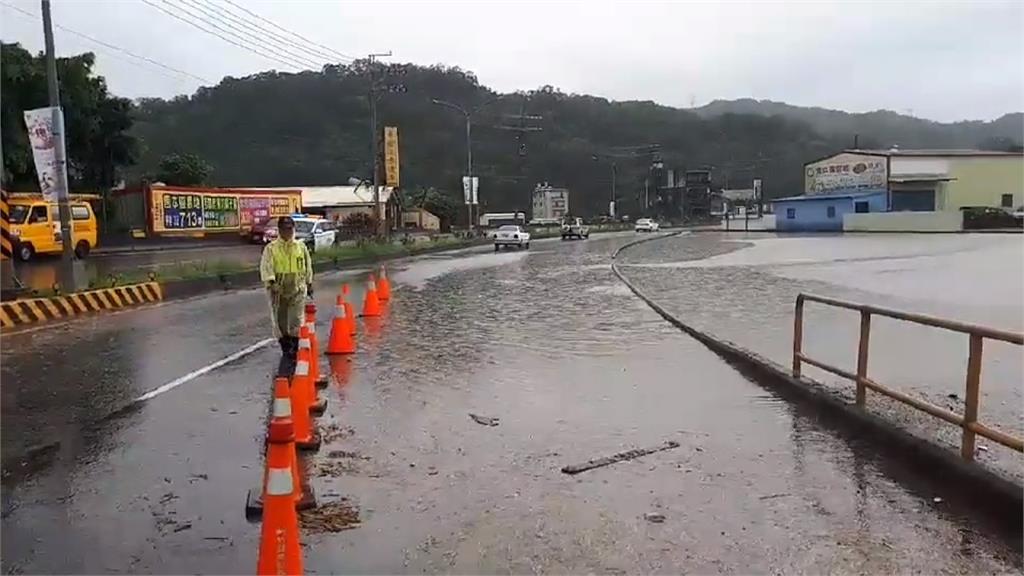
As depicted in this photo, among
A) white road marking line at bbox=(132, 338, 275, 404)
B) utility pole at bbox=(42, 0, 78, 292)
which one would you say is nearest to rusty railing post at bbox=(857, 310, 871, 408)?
white road marking line at bbox=(132, 338, 275, 404)

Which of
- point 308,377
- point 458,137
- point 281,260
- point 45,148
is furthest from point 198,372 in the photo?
point 458,137

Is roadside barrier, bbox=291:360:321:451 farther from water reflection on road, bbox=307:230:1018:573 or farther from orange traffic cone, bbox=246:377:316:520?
orange traffic cone, bbox=246:377:316:520

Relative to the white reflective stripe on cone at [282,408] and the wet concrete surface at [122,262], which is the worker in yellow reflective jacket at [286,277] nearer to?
the white reflective stripe on cone at [282,408]

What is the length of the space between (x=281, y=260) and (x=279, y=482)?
20.3 feet

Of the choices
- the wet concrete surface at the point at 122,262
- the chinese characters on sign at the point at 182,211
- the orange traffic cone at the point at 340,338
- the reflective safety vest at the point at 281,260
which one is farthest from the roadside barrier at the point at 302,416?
the chinese characters on sign at the point at 182,211

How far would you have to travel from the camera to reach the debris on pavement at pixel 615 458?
648 cm

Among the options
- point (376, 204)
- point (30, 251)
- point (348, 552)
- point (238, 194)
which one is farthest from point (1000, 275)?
point (238, 194)

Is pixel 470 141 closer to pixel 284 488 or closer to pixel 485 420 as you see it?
pixel 485 420

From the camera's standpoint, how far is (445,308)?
18016mm

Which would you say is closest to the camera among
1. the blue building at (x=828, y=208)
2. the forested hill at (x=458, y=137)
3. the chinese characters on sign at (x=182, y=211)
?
the chinese characters on sign at (x=182, y=211)

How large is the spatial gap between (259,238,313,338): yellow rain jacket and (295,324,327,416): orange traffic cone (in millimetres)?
1033

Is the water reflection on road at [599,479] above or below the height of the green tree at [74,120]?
below

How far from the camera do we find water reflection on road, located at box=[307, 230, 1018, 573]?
486 cm

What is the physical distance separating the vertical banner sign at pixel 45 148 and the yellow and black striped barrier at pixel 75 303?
6.76 ft
